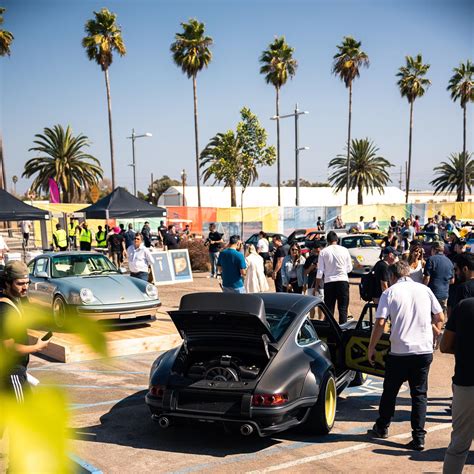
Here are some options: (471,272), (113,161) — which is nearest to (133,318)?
(471,272)

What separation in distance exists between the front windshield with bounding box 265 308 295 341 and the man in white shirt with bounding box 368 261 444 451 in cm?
93

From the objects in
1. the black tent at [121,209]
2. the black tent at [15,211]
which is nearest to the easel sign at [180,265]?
the black tent at [121,209]

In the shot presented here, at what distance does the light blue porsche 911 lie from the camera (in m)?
11.2

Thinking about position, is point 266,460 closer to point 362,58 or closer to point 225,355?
point 225,355

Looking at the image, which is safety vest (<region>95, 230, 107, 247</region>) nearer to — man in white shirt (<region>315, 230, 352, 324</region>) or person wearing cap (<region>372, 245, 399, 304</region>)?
man in white shirt (<region>315, 230, 352, 324</region>)

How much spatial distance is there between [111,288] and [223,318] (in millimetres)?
5953

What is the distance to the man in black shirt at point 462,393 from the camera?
462 cm

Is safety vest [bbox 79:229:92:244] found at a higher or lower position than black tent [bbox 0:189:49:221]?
lower

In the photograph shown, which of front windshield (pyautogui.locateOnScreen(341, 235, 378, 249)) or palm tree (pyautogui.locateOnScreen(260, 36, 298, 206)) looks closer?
front windshield (pyautogui.locateOnScreen(341, 235, 378, 249))

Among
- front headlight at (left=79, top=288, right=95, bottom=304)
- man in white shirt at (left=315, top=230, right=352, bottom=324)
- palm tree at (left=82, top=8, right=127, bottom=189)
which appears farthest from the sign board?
palm tree at (left=82, top=8, right=127, bottom=189)

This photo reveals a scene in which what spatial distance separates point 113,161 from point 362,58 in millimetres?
21531

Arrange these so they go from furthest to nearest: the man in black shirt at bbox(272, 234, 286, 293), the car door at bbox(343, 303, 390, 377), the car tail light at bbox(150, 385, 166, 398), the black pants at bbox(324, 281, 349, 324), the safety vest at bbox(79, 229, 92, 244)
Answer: the safety vest at bbox(79, 229, 92, 244)
the man in black shirt at bbox(272, 234, 286, 293)
the black pants at bbox(324, 281, 349, 324)
the car door at bbox(343, 303, 390, 377)
the car tail light at bbox(150, 385, 166, 398)

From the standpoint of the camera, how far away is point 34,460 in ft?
2.82

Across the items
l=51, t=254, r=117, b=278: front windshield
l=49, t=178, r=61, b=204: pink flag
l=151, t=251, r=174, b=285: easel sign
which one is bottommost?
l=151, t=251, r=174, b=285: easel sign
